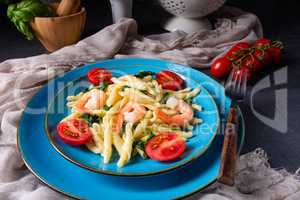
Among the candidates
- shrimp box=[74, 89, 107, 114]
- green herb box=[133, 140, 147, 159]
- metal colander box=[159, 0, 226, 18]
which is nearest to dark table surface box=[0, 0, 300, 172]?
metal colander box=[159, 0, 226, 18]

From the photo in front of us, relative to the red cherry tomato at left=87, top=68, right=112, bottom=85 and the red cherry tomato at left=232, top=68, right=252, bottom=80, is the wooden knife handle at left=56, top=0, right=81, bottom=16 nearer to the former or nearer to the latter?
the red cherry tomato at left=87, top=68, right=112, bottom=85

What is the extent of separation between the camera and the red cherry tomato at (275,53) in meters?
1.21

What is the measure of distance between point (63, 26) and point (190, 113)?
1.82ft

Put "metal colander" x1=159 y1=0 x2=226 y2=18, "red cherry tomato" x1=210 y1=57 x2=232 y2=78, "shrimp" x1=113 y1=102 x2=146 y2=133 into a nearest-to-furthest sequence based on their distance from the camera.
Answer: "shrimp" x1=113 y1=102 x2=146 y2=133
"red cherry tomato" x1=210 y1=57 x2=232 y2=78
"metal colander" x1=159 y1=0 x2=226 y2=18

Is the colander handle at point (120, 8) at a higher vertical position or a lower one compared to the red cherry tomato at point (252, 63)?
higher

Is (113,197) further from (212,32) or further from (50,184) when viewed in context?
(212,32)

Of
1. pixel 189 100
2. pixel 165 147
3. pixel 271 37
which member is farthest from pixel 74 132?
pixel 271 37

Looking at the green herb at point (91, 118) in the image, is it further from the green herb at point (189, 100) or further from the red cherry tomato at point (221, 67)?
the red cherry tomato at point (221, 67)

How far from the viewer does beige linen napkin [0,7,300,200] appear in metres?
0.77

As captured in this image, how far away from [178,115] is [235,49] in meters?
0.45

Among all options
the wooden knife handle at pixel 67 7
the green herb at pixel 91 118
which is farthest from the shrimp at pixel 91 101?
the wooden knife handle at pixel 67 7

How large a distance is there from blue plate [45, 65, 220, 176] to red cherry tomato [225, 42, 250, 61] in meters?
0.19

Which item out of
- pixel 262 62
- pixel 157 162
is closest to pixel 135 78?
pixel 157 162

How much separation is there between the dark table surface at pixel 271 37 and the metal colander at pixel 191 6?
13cm
